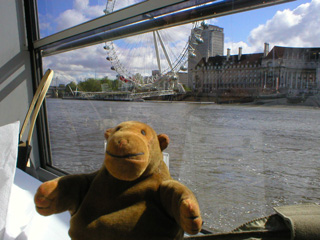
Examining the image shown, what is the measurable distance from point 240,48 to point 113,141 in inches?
29.6

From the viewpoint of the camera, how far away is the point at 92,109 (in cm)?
186

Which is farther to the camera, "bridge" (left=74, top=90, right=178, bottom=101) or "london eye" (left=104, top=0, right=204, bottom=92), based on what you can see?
"bridge" (left=74, top=90, right=178, bottom=101)

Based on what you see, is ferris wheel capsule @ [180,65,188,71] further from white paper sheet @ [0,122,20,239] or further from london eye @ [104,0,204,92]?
white paper sheet @ [0,122,20,239]

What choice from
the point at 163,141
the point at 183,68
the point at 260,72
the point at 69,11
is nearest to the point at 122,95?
the point at 183,68

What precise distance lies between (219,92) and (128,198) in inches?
30.5

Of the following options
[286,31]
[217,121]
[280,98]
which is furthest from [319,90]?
[217,121]

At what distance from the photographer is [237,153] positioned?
1.31 meters

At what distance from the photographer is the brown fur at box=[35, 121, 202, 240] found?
0.49 metres

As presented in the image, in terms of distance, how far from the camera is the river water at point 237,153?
100 cm

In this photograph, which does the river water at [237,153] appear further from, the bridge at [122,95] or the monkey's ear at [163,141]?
the monkey's ear at [163,141]

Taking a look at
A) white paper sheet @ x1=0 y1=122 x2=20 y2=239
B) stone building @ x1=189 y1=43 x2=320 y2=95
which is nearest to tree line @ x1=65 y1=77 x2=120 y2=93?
stone building @ x1=189 y1=43 x2=320 y2=95

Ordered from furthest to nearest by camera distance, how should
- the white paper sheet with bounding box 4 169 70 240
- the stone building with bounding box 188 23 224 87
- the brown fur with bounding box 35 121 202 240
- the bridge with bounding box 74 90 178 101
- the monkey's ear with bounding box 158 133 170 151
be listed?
the bridge with bounding box 74 90 178 101 < the stone building with bounding box 188 23 224 87 < the white paper sheet with bounding box 4 169 70 240 < the monkey's ear with bounding box 158 133 170 151 < the brown fur with bounding box 35 121 202 240

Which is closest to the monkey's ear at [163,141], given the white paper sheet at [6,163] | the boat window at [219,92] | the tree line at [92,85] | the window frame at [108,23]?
the boat window at [219,92]

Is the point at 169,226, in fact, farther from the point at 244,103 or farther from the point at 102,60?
the point at 102,60
